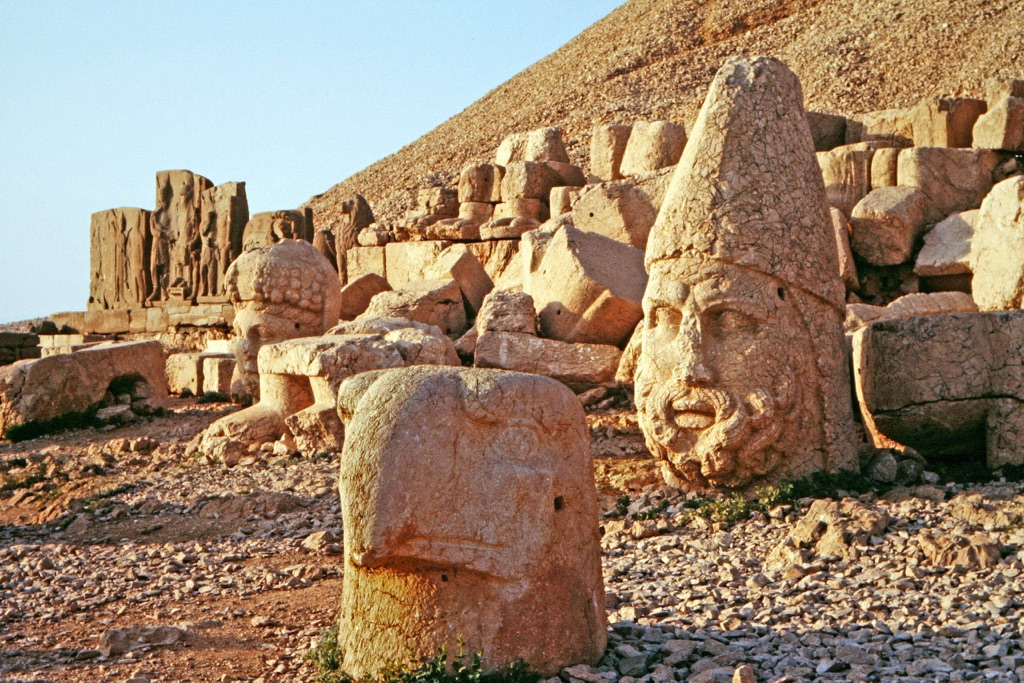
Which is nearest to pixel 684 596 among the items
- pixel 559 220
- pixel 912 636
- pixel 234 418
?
pixel 912 636

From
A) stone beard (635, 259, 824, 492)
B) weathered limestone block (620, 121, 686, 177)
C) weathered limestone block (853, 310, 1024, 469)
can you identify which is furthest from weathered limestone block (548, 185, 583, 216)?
stone beard (635, 259, 824, 492)

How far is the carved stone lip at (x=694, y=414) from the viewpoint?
7098 millimetres

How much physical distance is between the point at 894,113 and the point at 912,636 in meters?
10.9

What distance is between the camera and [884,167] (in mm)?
12523

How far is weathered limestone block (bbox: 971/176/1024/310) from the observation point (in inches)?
347

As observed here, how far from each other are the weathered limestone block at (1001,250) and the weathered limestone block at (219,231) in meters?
12.4

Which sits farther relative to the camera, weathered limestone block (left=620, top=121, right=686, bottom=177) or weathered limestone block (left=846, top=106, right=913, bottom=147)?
weathered limestone block (left=620, top=121, right=686, bottom=177)

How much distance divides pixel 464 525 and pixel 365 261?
1358cm

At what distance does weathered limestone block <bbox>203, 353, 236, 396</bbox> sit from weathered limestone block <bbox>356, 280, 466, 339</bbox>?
205 centimetres

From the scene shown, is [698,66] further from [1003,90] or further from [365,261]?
[1003,90]

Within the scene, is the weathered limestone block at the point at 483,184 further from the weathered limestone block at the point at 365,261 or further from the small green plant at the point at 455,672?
the small green plant at the point at 455,672

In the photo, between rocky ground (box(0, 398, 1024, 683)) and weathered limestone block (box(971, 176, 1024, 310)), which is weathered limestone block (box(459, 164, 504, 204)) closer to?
weathered limestone block (box(971, 176, 1024, 310))

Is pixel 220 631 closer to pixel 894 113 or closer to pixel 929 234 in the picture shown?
pixel 929 234

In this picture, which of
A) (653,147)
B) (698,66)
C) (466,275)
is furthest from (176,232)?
(698,66)
